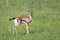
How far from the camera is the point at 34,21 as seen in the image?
61.9 ft

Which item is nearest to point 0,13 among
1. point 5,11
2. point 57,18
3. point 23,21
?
point 5,11

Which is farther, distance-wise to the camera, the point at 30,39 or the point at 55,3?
the point at 55,3

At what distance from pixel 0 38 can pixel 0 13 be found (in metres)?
→ 8.63

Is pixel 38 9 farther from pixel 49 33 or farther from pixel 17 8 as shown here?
pixel 49 33

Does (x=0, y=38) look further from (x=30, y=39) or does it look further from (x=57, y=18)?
(x=57, y=18)

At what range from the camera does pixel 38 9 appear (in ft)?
81.1

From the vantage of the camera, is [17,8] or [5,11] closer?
[5,11]

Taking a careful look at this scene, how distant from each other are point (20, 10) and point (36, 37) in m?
10.4

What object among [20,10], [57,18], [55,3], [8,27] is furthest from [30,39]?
[55,3]

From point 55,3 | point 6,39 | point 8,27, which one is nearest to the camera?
point 6,39

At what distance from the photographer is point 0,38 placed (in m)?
13.9

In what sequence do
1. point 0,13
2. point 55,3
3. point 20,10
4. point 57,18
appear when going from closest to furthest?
point 57,18
point 0,13
point 20,10
point 55,3

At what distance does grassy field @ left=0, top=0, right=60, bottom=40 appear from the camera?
1434cm

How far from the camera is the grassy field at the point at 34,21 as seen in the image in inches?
564
